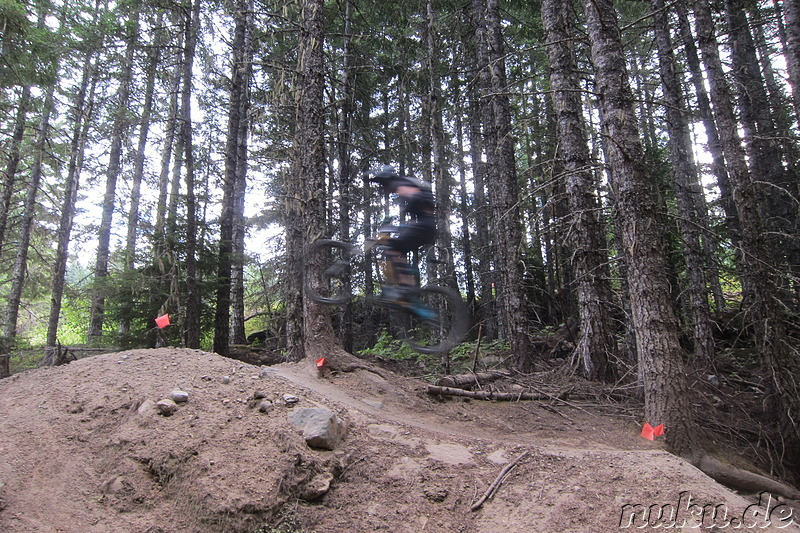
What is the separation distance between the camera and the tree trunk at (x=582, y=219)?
740 cm

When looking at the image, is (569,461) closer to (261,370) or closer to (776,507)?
(776,507)

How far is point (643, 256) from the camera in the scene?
5305mm

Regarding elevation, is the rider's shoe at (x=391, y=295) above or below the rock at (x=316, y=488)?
above

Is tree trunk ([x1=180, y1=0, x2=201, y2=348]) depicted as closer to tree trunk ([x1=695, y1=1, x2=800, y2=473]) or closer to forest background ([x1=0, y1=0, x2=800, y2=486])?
forest background ([x1=0, y1=0, x2=800, y2=486])

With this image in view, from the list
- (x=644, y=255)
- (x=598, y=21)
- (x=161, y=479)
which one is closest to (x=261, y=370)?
(x=161, y=479)

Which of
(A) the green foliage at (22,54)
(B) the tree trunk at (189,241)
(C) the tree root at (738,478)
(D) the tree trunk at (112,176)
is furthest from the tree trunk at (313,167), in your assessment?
(D) the tree trunk at (112,176)

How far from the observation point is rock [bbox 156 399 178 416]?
15.2ft

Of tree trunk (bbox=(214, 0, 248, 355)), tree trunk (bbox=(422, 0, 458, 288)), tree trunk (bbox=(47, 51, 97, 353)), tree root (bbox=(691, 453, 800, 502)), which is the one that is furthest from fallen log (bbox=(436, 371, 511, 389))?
tree trunk (bbox=(47, 51, 97, 353))

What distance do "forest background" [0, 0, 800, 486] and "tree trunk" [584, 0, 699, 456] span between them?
26 millimetres

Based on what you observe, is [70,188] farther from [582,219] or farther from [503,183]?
[582,219]

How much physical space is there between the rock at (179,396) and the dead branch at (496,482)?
3437mm

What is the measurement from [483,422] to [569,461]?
1.66 m

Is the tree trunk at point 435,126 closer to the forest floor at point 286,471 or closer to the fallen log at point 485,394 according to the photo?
the fallen log at point 485,394

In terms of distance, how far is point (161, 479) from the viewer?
158 inches
